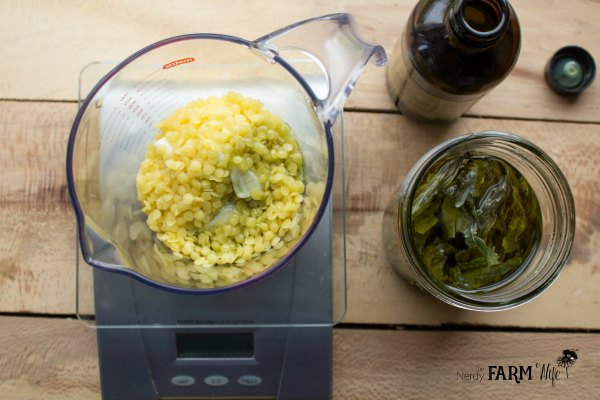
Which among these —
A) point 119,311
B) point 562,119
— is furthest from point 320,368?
point 562,119

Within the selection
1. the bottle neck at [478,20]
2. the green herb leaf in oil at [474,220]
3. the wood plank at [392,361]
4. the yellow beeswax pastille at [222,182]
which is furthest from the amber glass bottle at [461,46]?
the wood plank at [392,361]

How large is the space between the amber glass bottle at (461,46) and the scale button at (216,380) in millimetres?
526

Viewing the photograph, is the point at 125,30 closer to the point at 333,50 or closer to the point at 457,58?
the point at 333,50

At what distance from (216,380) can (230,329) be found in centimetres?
9

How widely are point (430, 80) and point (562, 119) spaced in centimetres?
30

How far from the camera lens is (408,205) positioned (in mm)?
669

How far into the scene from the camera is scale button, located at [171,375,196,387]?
0.87 meters

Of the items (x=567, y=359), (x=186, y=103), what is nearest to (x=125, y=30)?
(x=186, y=103)

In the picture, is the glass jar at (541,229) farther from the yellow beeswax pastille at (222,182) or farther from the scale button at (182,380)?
the scale button at (182,380)

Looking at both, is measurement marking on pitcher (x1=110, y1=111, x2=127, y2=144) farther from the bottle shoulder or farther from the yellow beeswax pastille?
the bottle shoulder

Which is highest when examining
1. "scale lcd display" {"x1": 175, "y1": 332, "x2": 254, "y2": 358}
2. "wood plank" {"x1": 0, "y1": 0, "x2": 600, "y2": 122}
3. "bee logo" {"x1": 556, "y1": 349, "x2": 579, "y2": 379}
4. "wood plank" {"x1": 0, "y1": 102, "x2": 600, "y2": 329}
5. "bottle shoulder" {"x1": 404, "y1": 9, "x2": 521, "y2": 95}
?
"wood plank" {"x1": 0, "y1": 0, "x2": 600, "y2": 122}

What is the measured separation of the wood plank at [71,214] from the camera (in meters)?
0.89

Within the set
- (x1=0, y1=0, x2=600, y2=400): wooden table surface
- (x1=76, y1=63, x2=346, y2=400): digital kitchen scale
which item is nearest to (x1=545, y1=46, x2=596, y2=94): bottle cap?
(x1=0, y1=0, x2=600, y2=400): wooden table surface

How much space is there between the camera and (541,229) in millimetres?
735
